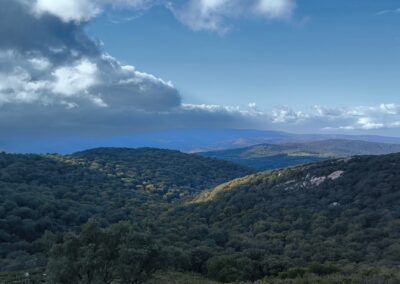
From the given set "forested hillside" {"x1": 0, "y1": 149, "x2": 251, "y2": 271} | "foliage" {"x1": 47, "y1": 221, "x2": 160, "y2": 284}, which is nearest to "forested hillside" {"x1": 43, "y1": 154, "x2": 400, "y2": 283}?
"foliage" {"x1": 47, "y1": 221, "x2": 160, "y2": 284}

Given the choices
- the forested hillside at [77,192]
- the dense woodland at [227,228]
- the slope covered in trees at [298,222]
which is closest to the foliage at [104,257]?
the dense woodland at [227,228]

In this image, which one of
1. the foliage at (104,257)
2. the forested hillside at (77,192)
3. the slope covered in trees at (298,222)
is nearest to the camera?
the foliage at (104,257)

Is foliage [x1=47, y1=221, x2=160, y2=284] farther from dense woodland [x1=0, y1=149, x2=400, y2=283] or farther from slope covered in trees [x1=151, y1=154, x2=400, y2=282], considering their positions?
slope covered in trees [x1=151, y1=154, x2=400, y2=282]

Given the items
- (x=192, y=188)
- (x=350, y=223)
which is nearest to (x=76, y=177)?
(x=192, y=188)

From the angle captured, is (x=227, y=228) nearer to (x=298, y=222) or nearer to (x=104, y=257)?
(x=298, y=222)

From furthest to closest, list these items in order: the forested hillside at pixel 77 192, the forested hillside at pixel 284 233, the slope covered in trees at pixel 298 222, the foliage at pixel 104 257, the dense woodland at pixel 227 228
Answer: the forested hillside at pixel 77 192 < the slope covered in trees at pixel 298 222 < the forested hillside at pixel 284 233 < the dense woodland at pixel 227 228 < the foliage at pixel 104 257

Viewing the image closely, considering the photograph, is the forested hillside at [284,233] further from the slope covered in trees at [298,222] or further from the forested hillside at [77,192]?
the forested hillside at [77,192]

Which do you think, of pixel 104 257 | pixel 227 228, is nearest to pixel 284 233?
pixel 227 228
